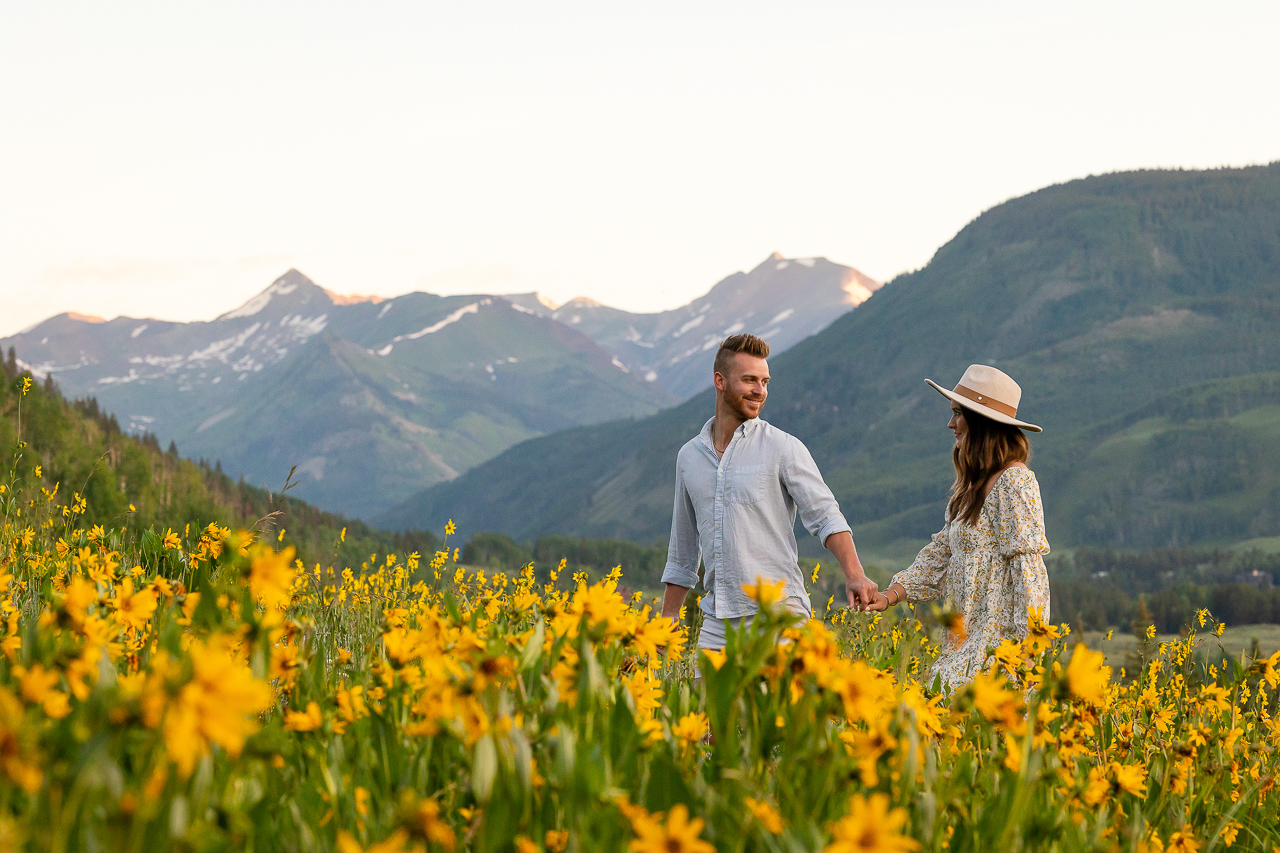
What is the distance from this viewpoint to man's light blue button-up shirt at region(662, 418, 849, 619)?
5.96m

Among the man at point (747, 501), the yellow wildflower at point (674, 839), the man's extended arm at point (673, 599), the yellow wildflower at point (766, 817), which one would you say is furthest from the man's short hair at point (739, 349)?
the yellow wildflower at point (674, 839)

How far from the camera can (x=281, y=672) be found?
9.75ft

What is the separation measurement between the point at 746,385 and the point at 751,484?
586 millimetres

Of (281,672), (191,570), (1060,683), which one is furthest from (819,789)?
(191,570)

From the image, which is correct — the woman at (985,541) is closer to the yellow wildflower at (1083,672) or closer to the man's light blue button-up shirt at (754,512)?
the man's light blue button-up shirt at (754,512)

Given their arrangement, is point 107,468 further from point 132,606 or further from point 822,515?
point 132,606

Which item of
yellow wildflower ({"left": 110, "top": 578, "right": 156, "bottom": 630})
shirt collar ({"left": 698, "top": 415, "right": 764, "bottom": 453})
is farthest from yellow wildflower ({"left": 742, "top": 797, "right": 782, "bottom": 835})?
shirt collar ({"left": 698, "top": 415, "right": 764, "bottom": 453})

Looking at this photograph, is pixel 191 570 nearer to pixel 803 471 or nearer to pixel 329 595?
pixel 329 595

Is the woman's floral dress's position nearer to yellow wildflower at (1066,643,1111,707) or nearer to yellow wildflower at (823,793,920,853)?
yellow wildflower at (1066,643,1111,707)

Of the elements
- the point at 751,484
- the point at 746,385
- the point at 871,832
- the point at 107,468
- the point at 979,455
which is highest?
the point at 746,385

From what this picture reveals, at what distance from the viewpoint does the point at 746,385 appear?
611 cm

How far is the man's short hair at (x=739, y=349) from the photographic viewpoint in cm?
622

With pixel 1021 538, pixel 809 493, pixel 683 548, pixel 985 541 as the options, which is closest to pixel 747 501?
pixel 809 493

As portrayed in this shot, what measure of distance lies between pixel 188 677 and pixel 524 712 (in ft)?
3.77
